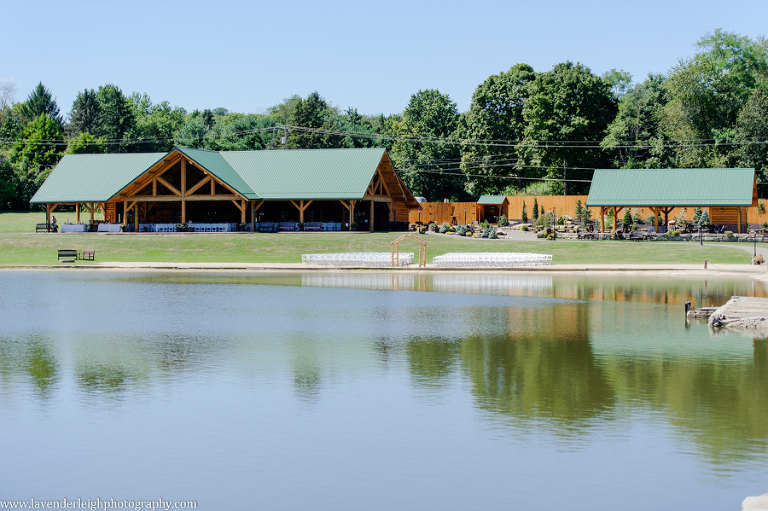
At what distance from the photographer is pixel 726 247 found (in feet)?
176

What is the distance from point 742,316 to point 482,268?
887 inches

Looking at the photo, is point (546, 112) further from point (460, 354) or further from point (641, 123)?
point (460, 354)

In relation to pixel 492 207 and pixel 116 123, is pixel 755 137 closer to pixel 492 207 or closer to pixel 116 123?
pixel 492 207

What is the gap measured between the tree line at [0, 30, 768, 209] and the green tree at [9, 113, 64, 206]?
0.40 feet

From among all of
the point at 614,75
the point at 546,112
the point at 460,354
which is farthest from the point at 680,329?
the point at 614,75

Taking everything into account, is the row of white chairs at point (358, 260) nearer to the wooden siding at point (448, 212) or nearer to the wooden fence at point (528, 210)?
the wooden fence at point (528, 210)

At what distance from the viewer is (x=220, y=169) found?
66.9m

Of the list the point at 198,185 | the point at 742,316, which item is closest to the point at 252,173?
the point at 198,185

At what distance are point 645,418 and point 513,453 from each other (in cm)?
327

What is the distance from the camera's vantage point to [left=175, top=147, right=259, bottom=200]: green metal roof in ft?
211

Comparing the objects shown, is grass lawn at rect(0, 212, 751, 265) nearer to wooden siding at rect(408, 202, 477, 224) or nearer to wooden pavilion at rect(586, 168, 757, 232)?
wooden pavilion at rect(586, 168, 757, 232)

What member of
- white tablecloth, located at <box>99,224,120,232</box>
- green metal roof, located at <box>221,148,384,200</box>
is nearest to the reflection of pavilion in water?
green metal roof, located at <box>221,148,384,200</box>

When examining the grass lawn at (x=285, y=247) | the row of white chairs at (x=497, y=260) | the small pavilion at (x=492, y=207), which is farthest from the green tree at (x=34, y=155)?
the row of white chairs at (x=497, y=260)

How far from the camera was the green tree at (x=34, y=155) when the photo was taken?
3548 inches
